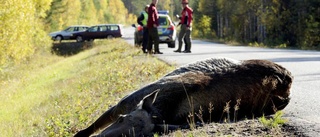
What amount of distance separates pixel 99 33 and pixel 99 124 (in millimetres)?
46261

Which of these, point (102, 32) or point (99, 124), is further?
point (102, 32)

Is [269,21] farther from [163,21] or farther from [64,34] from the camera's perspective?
[64,34]

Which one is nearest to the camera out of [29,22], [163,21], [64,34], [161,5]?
[163,21]

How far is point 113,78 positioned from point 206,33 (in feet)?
176

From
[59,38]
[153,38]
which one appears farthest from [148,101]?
[59,38]

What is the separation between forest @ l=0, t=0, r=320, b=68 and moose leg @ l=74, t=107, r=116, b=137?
1895 cm

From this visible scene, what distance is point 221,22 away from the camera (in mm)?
62969

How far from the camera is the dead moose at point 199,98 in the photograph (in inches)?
194

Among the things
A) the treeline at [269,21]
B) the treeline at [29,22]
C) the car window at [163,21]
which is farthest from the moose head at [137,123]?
the treeline at [269,21]

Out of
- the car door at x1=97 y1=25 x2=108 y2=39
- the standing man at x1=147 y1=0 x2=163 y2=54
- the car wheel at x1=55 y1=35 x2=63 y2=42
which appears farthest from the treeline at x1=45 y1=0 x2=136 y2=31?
the standing man at x1=147 y1=0 x2=163 y2=54

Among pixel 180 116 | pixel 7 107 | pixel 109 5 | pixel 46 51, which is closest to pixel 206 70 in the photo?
pixel 180 116

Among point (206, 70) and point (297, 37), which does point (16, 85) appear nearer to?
point (206, 70)

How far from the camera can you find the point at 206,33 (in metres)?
64.9

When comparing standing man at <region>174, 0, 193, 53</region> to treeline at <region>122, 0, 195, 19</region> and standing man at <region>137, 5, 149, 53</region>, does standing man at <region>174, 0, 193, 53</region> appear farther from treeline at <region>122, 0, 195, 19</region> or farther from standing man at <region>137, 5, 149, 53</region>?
treeline at <region>122, 0, 195, 19</region>
